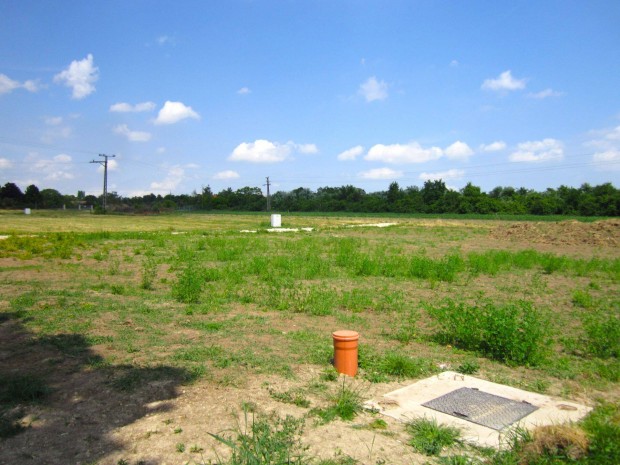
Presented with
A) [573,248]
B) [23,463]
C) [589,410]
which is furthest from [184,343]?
[573,248]

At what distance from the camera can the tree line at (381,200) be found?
245 ft

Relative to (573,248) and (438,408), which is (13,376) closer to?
(438,408)

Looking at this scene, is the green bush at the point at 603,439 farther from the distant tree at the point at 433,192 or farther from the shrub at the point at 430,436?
the distant tree at the point at 433,192

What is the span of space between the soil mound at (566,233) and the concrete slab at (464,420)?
75.2ft

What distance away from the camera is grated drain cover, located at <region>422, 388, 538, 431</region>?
14.6 ft

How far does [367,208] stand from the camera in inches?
4279

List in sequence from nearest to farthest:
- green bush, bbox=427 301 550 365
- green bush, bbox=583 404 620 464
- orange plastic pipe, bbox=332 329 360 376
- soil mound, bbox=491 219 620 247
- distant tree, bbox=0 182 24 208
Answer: green bush, bbox=583 404 620 464 → orange plastic pipe, bbox=332 329 360 376 → green bush, bbox=427 301 550 365 → soil mound, bbox=491 219 620 247 → distant tree, bbox=0 182 24 208

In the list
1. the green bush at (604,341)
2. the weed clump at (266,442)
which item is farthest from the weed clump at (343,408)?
the green bush at (604,341)

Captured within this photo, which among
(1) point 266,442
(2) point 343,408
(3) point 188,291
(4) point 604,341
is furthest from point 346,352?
(3) point 188,291

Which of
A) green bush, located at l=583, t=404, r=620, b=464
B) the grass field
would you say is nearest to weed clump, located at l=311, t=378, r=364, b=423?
the grass field

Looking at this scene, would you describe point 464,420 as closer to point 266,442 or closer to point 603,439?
point 603,439

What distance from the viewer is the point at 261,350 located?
6574 mm

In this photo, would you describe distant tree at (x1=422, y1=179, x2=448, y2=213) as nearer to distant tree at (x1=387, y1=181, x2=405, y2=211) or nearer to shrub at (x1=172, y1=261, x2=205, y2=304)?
distant tree at (x1=387, y1=181, x2=405, y2=211)

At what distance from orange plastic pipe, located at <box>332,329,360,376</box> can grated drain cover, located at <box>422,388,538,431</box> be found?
1067 mm
